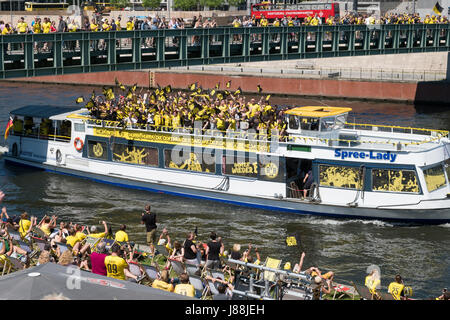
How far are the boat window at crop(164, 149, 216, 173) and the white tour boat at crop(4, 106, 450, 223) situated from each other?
5 centimetres

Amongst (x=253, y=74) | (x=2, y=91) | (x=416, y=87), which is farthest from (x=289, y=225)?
(x=2, y=91)

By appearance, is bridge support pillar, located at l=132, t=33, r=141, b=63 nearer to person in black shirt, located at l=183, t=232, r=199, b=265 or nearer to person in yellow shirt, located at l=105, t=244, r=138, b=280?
person in black shirt, located at l=183, t=232, r=199, b=265

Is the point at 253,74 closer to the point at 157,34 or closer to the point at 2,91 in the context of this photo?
the point at 2,91

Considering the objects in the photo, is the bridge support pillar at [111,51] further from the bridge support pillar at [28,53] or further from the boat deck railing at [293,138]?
the boat deck railing at [293,138]

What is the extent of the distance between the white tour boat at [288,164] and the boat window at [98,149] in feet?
0.20

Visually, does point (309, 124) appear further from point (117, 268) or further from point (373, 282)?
point (117, 268)

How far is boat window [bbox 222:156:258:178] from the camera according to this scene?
32.2m

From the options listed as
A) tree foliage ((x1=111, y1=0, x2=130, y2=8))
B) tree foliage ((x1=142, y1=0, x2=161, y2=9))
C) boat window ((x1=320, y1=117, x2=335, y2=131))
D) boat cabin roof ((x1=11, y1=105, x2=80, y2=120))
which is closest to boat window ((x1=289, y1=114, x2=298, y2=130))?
boat window ((x1=320, y1=117, x2=335, y2=131))

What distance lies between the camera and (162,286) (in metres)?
15.9

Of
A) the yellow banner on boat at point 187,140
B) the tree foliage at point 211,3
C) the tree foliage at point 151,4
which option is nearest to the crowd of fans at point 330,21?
the yellow banner on boat at point 187,140

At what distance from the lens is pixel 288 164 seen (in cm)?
3184

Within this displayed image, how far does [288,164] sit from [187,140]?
16.3 ft

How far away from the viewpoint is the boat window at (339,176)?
3012cm

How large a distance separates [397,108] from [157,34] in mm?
29294
